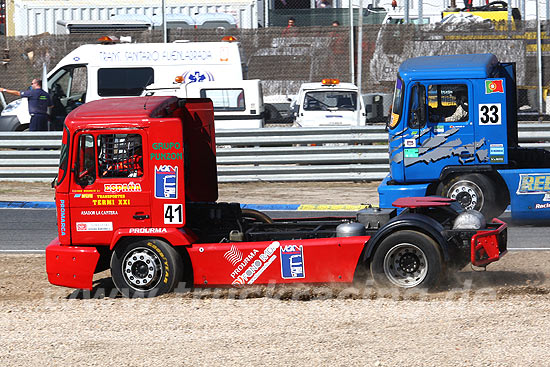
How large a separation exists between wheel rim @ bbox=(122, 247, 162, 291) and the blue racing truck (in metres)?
4.51

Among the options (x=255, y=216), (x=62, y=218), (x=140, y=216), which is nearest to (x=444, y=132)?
(x=255, y=216)

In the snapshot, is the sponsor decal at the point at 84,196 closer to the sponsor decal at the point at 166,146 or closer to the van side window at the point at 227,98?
the sponsor decal at the point at 166,146

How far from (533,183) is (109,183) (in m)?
5.97

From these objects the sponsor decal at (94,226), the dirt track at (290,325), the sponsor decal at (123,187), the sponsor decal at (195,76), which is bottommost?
the dirt track at (290,325)

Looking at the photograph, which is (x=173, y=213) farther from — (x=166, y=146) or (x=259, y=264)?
(x=259, y=264)

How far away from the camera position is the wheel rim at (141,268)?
8.34m

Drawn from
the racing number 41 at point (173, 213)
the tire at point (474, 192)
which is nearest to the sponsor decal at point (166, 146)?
the racing number 41 at point (173, 213)

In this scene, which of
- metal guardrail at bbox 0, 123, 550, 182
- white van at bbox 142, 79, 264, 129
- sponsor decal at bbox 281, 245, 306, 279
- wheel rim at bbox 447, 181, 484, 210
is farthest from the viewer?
white van at bbox 142, 79, 264, 129

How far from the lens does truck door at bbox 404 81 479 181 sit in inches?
468

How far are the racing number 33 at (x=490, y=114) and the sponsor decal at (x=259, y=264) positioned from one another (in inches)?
189

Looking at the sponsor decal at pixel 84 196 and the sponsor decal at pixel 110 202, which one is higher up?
the sponsor decal at pixel 84 196

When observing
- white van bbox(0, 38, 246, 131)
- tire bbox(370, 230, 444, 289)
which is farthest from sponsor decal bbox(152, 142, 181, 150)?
white van bbox(0, 38, 246, 131)

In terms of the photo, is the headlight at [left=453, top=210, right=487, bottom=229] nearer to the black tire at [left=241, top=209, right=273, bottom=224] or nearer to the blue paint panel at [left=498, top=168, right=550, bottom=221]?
the black tire at [left=241, top=209, right=273, bottom=224]

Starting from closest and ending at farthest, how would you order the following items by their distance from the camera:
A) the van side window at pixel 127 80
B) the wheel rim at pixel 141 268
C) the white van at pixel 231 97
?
1. the wheel rim at pixel 141 268
2. the white van at pixel 231 97
3. the van side window at pixel 127 80
